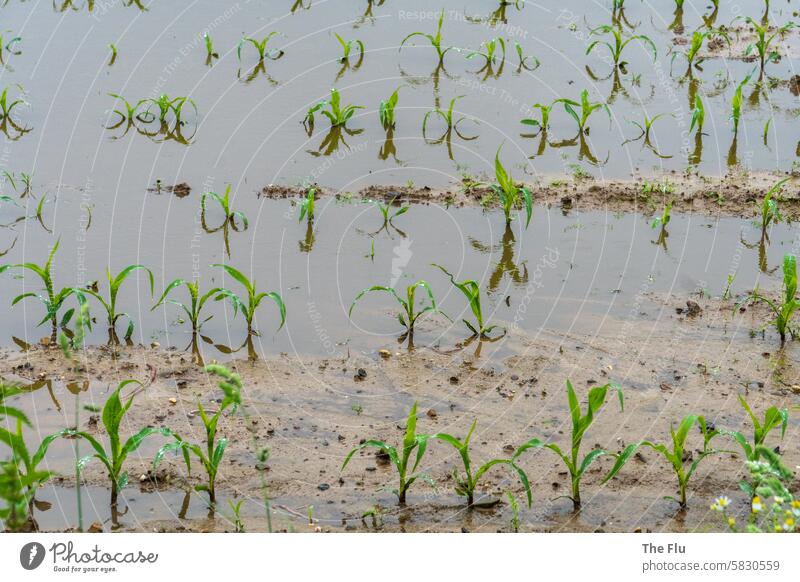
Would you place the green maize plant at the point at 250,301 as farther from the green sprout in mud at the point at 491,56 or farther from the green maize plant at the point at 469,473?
the green sprout in mud at the point at 491,56

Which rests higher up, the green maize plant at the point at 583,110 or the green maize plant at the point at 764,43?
the green maize plant at the point at 764,43

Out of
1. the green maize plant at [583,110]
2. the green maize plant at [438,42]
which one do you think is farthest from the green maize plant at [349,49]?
the green maize plant at [583,110]

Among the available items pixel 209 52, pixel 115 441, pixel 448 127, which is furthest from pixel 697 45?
pixel 115 441

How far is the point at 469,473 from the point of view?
17.0 feet

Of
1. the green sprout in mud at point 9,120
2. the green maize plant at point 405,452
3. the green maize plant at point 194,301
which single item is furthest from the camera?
the green sprout in mud at point 9,120

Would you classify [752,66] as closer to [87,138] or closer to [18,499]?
[87,138]

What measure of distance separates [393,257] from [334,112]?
214cm

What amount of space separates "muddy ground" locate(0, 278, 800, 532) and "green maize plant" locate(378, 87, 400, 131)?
10.4ft

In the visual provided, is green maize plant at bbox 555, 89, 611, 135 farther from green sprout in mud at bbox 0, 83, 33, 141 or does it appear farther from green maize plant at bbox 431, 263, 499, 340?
green sprout in mud at bbox 0, 83, 33, 141

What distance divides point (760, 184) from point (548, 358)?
309cm

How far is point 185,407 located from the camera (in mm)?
6086

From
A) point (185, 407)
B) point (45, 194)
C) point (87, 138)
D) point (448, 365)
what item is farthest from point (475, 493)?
point (87, 138)

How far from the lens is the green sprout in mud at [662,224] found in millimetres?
7963

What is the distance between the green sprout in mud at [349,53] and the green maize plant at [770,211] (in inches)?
169
